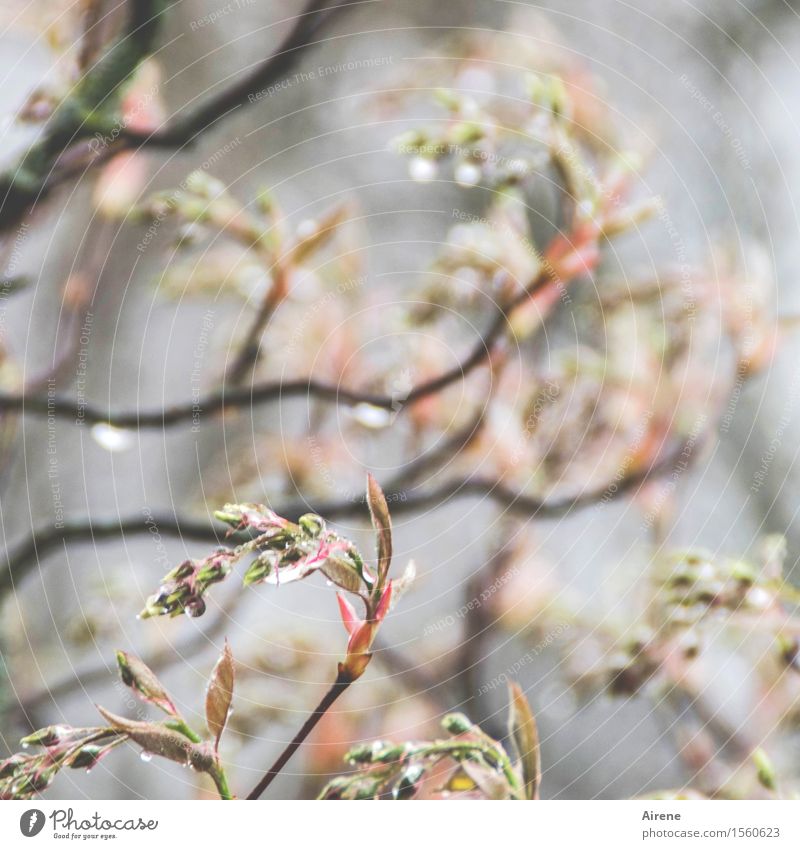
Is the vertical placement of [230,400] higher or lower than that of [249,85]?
lower

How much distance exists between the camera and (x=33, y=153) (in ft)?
1.28

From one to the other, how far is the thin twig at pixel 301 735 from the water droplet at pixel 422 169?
29 cm

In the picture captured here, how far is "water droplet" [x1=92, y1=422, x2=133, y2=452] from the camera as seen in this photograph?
1.28 feet

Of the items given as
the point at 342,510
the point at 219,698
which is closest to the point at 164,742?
the point at 219,698

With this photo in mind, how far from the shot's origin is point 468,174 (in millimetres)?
401

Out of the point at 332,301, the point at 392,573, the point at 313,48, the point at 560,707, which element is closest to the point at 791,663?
the point at 560,707

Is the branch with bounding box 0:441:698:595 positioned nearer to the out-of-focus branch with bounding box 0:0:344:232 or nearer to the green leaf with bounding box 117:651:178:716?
the green leaf with bounding box 117:651:178:716

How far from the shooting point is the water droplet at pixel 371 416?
40 cm

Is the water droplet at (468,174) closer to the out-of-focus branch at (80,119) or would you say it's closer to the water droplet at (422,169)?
the water droplet at (422,169)

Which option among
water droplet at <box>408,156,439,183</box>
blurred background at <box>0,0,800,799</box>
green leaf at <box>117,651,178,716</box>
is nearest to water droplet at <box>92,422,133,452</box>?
blurred background at <box>0,0,800,799</box>

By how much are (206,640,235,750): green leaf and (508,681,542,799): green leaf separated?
0.16m

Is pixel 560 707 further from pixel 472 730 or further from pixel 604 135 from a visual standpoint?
pixel 604 135

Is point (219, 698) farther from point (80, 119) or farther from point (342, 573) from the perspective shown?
point (80, 119)

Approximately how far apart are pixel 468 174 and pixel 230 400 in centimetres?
19
